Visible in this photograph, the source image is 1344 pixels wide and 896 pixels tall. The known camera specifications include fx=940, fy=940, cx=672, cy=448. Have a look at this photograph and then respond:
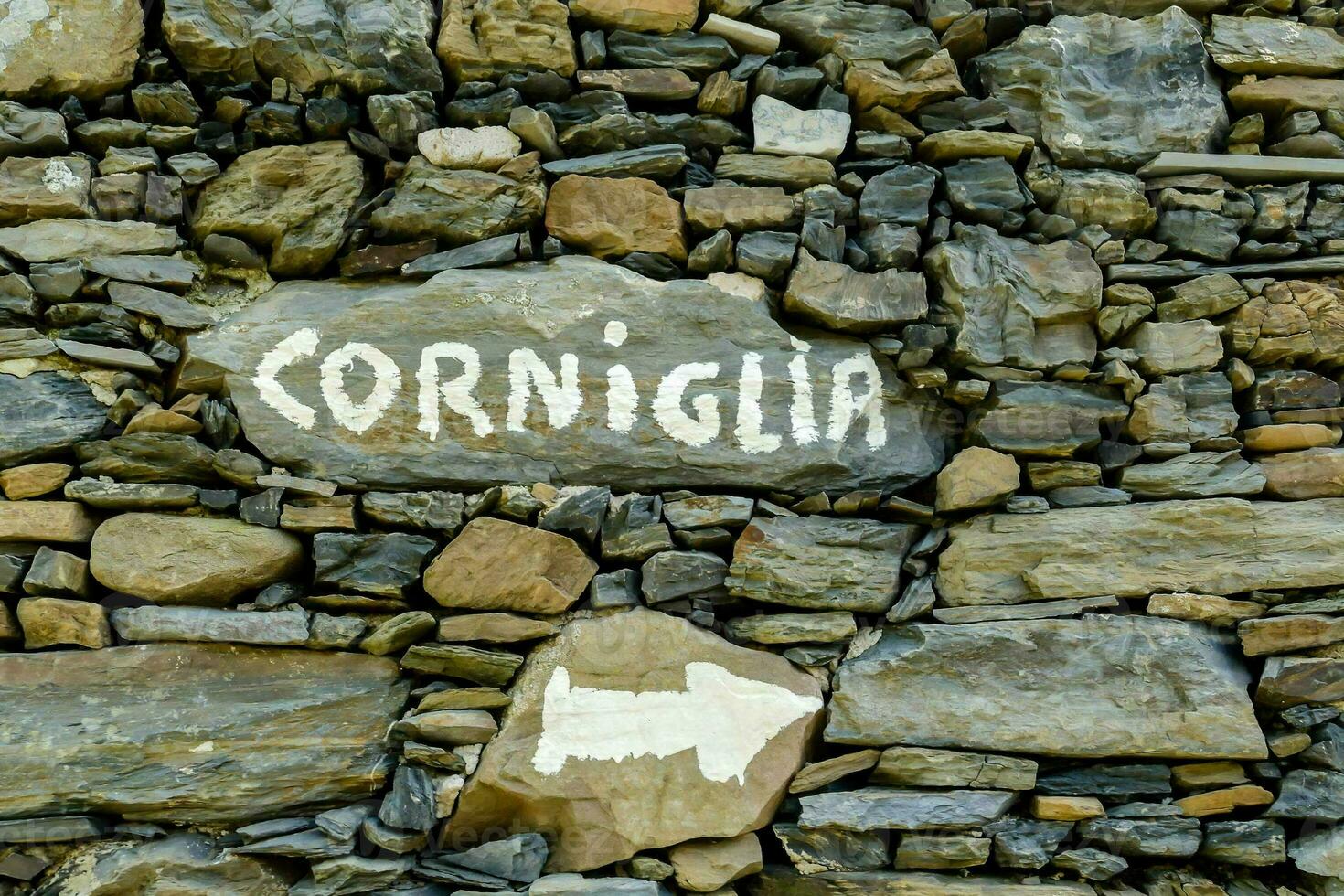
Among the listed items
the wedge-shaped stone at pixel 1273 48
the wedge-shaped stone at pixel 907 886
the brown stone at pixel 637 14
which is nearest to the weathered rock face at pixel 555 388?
the brown stone at pixel 637 14

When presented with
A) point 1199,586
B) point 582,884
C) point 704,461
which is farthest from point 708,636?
point 1199,586

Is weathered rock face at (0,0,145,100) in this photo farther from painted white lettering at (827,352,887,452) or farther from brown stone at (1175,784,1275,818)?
brown stone at (1175,784,1275,818)

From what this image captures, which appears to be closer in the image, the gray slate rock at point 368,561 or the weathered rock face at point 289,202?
the gray slate rock at point 368,561

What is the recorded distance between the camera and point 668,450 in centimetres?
288

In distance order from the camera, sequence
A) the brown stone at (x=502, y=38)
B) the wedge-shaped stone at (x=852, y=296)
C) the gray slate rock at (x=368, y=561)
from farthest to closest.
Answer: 1. the brown stone at (x=502, y=38)
2. the wedge-shaped stone at (x=852, y=296)
3. the gray slate rock at (x=368, y=561)

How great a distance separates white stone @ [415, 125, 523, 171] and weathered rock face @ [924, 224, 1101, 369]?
1.45 metres

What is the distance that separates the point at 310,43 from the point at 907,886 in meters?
3.16

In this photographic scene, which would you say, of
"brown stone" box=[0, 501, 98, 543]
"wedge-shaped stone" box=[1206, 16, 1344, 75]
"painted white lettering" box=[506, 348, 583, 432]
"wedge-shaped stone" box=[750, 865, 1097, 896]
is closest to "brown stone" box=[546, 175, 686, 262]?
"painted white lettering" box=[506, 348, 583, 432]

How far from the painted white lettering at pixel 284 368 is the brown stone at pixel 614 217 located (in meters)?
0.83

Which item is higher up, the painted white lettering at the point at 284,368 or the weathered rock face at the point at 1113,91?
the weathered rock face at the point at 1113,91

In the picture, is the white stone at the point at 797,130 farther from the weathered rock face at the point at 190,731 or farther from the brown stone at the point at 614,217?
the weathered rock face at the point at 190,731

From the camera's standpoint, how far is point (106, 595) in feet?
9.05

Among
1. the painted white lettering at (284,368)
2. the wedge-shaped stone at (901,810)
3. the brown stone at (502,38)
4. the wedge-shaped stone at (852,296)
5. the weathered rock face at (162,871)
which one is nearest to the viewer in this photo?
the weathered rock face at (162,871)

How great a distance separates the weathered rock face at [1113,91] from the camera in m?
3.20
